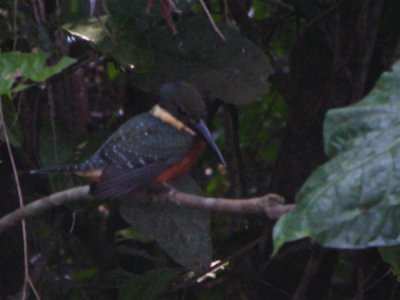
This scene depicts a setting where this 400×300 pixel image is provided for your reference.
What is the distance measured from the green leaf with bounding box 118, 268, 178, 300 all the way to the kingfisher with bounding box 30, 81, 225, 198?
1.13ft

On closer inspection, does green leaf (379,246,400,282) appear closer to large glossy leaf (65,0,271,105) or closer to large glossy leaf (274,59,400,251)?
large glossy leaf (274,59,400,251)

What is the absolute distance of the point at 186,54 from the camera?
338 centimetres

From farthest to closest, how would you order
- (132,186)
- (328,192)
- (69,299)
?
(69,299)
(132,186)
(328,192)

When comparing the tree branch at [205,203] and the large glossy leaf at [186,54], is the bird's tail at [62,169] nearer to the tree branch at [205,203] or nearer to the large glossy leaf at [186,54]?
the tree branch at [205,203]

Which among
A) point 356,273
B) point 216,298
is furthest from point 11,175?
point 356,273

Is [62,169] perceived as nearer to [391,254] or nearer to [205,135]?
[205,135]

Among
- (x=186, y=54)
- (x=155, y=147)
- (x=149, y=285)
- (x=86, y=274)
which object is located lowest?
(x=86, y=274)

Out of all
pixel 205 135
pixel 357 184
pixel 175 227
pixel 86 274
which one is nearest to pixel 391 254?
pixel 357 184

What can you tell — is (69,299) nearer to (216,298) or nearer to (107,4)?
(216,298)

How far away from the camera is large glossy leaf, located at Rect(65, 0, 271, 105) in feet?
10.5

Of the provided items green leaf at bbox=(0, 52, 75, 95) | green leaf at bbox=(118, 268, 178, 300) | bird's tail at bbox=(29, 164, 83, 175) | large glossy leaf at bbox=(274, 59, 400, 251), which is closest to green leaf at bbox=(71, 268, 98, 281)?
green leaf at bbox=(118, 268, 178, 300)

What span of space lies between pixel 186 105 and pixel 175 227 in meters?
0.47

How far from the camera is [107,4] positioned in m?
3.21

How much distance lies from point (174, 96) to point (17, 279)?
3.06 feet
